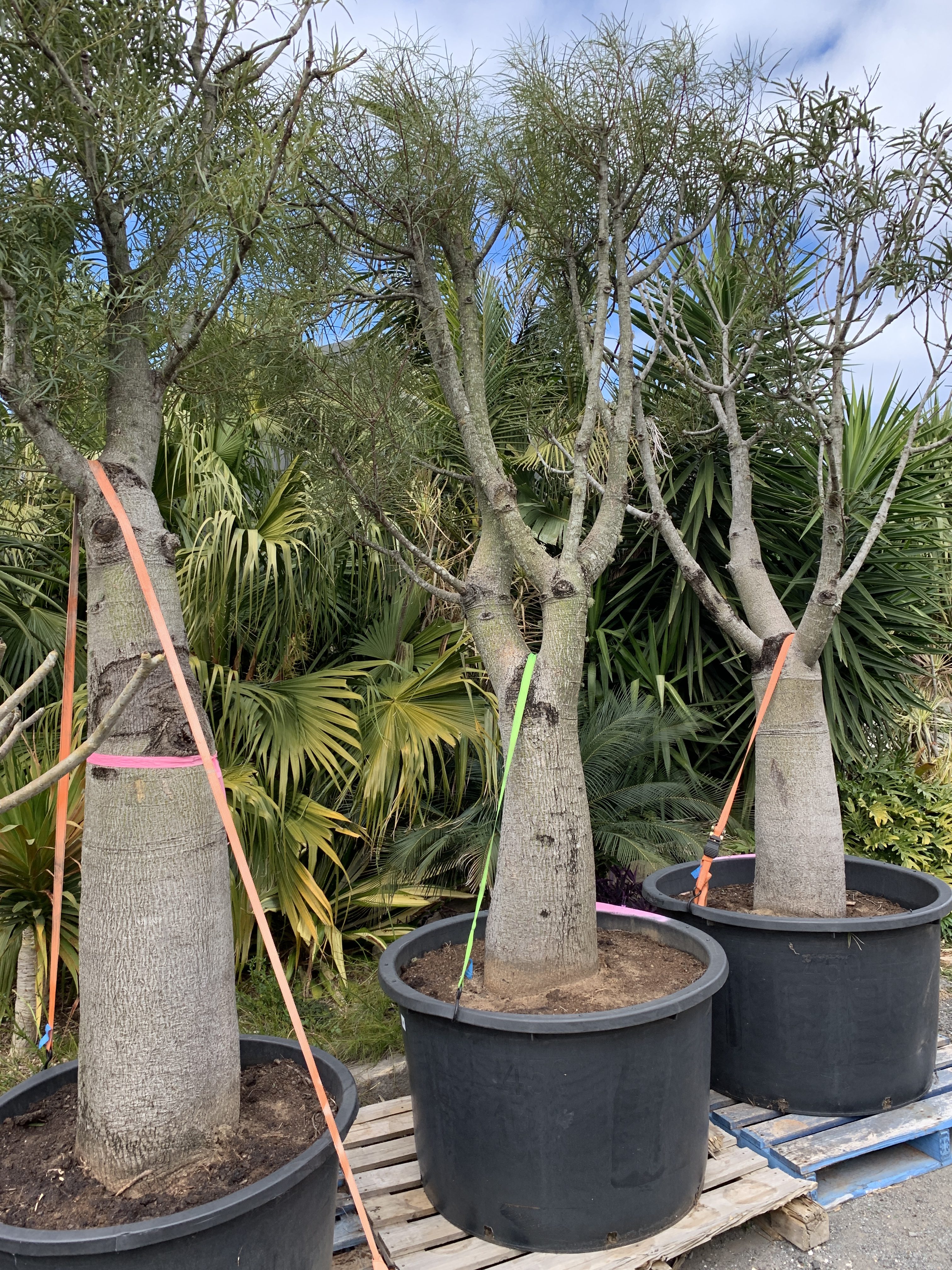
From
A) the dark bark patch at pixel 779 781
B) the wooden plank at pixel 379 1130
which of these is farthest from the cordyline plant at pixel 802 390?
the wooden plank at pixel 379 1130

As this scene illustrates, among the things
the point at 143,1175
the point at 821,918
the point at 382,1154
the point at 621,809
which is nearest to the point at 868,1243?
the point at 821,918

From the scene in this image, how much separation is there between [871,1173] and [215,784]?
93.8 inches

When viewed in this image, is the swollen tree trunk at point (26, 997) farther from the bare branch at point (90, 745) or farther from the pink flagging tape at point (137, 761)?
the bare branch at point (90, 745)

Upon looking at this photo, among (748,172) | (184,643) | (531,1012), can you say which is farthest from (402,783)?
(748,172)

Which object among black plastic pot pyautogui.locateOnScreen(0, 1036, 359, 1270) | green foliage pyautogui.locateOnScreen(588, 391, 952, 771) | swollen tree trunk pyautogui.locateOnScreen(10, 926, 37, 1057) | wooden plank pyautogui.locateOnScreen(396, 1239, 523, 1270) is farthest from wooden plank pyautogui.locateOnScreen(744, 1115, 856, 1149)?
swollen tree trunk pyautogui.locateOnScreen(10, 926, 37, 1057)

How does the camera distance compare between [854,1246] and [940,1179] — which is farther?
[940,1179]

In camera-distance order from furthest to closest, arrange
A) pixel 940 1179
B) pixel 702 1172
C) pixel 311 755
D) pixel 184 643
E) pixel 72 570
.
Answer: pixel 311 755 → pixel 940 1179 → pixel 702 1172 → pixel 72 570 → pixel 184 643

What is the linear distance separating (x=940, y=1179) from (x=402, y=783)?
228 centimetres

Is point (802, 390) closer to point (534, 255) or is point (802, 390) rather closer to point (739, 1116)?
point (534, 255)

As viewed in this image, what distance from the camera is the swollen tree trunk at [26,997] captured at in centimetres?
331

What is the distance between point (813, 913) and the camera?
10.4 ft

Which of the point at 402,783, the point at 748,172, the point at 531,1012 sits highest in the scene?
the point at 748,172

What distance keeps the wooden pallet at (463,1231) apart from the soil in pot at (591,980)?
1.57ft

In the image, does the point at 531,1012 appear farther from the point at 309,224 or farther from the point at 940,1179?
the point at 309,224
